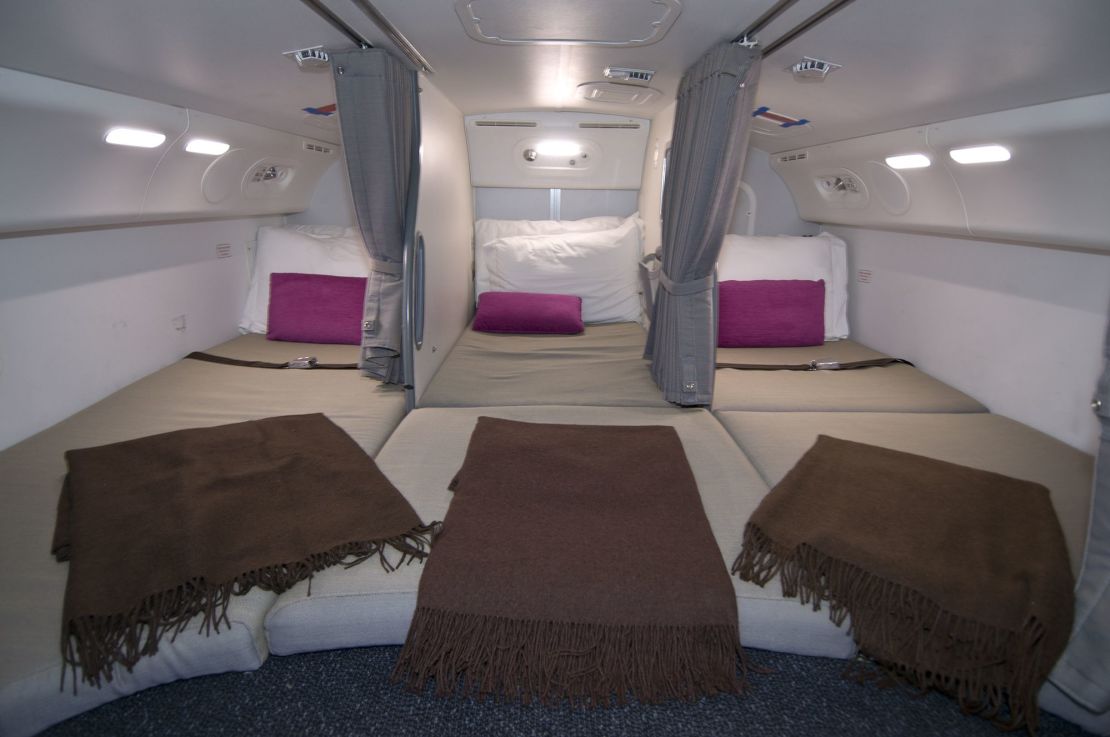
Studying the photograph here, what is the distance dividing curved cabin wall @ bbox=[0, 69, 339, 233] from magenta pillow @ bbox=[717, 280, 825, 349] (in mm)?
2264

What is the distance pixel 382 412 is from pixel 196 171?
1283 millimetres

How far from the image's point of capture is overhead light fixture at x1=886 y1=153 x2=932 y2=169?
2004 millimetres

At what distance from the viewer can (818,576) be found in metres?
1.21

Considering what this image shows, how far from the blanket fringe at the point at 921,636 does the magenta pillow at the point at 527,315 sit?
1.87 metres

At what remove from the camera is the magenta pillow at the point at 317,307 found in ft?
8.99

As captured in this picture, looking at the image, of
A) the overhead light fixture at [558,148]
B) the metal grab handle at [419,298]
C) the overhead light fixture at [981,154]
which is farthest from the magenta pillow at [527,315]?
the overhead light fixture at [981,154]

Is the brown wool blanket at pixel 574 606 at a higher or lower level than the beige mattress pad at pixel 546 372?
lower

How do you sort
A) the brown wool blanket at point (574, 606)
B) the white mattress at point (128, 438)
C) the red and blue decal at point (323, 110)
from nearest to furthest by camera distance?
1. the white mattress at point (128, 438)
2. the brown wool blanket at point (574, 606)
3. the red and blue decal at point (323, 110)

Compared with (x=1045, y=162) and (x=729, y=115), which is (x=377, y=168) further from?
(x=1045, y=162)

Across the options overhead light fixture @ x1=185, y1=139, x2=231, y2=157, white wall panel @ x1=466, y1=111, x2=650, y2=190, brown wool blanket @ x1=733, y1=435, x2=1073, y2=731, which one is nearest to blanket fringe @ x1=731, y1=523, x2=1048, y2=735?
brown wool blanket @ x1=733, y1=435, x2=1073, y2=731

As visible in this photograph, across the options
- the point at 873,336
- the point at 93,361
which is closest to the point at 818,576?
the point at 873,336

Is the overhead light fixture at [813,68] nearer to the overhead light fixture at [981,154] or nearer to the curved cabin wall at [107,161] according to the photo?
the overhead light fixture at [981,154]

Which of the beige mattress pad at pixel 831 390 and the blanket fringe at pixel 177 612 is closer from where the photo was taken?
the blanket fringe at pixel 177 612

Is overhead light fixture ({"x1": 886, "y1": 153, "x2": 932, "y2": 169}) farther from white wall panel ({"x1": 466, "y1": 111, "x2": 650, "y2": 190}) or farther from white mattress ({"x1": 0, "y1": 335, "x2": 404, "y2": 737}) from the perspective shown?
white mattress ({"x1": 0, "y1": 335, "x2": 404, "y2": 737})
